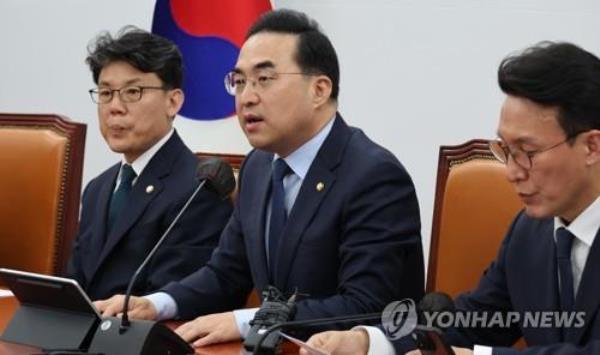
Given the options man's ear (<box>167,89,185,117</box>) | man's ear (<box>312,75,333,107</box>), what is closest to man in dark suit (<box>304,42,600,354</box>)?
man's ear (<box>312,75,333,107</box>)

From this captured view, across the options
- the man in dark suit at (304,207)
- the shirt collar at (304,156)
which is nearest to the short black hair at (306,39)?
the man in dark suit at (304,207)

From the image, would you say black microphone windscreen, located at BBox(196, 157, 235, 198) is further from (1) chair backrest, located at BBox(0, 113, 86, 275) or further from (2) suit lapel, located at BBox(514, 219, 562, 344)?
(1) chair backrest, located at BBox(0, 113, 86, 275)

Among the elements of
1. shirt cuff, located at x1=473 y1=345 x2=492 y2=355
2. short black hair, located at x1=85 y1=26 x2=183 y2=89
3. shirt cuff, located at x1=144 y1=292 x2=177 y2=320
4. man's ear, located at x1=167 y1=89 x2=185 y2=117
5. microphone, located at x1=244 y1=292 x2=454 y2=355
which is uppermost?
short black hair, located at x1=85 y1=26 x2=183 y2=89

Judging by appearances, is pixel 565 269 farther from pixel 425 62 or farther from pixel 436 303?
pixel 425 62

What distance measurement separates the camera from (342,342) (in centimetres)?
194

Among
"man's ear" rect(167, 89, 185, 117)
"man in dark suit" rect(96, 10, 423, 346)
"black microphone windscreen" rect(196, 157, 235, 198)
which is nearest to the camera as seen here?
"black microphone windscreen" rect(196, 157, 235, 198)

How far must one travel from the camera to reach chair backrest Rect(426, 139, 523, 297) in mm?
2490

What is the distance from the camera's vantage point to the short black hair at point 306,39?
256cm

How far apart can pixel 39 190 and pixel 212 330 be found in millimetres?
1238

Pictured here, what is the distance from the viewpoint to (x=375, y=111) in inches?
152

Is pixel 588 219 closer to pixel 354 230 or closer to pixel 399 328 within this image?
pixel 399 328

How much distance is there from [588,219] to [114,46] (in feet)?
5.26

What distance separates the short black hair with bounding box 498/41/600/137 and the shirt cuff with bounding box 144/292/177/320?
97 cm

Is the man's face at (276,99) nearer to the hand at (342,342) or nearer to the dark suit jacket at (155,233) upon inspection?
the dark suit jacket at (155,233)
